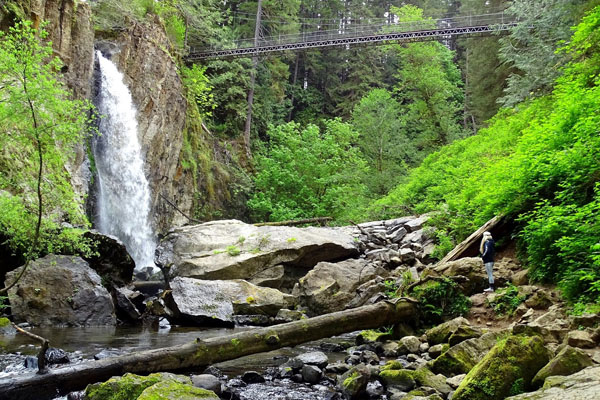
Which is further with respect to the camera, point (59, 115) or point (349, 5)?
point (349, 5)

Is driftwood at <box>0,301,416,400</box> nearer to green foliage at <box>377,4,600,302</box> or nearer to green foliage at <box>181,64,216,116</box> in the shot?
green foliage at <box>377,4,600,302</box>

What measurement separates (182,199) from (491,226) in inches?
714

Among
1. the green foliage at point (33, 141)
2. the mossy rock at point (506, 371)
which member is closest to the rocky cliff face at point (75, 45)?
the green foliage at point (33, 141)

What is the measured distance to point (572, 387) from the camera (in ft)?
11.6

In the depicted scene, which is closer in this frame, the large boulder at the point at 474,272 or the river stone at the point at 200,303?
the large boulder at the point at 474,272

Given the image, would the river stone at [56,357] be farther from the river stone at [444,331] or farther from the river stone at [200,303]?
the river stone at [444,331]

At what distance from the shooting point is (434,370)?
5.64m

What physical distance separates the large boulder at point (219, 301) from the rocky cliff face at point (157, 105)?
11.0m

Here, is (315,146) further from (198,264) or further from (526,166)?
(526,166)

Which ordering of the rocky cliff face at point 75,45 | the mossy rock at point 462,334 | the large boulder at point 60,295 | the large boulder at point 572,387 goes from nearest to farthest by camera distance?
the large boulder at point 572,387 → the mossy rock at point 462,334 → the large boulder at point 60,295 → the rocky cliff face at point 75,45

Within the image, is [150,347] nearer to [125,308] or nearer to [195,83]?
[125,308]

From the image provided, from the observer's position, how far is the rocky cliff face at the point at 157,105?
21.9 metres

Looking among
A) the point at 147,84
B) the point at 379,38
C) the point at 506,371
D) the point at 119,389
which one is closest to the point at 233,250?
the point at 119,389

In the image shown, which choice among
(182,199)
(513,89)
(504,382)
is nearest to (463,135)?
(513,89)
